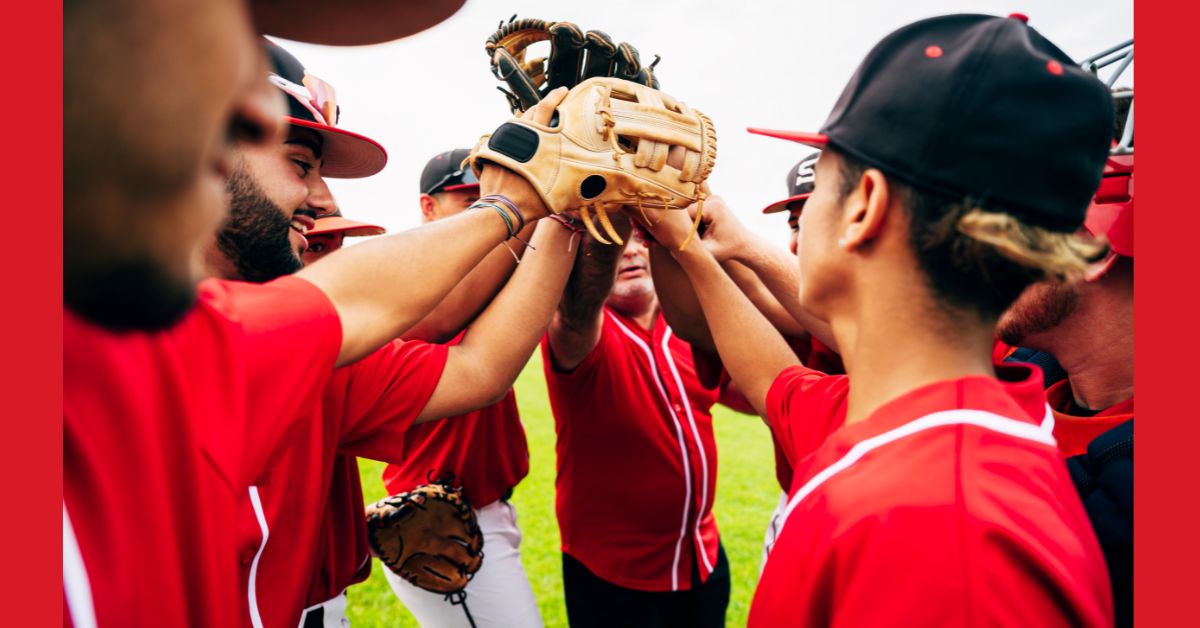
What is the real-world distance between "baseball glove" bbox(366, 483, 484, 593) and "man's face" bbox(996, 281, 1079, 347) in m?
2.36

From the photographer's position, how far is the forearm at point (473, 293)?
263cm

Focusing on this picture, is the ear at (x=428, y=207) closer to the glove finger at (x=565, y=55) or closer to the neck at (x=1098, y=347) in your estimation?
the glove finger at (x=565, y=55)

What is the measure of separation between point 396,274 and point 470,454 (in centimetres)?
194

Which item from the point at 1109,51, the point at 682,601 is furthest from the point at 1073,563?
the point at 682,601

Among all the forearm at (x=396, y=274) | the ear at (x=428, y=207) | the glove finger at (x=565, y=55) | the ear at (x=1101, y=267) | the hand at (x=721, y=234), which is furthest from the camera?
the ear at (x=428, y=207)

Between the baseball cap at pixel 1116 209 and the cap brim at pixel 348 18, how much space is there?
187 centimetres

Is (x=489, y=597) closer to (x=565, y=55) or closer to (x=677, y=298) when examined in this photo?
(x=677, y=298)

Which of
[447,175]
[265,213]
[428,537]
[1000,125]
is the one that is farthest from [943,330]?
[447,175]

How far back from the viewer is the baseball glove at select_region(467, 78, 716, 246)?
6.76 ft

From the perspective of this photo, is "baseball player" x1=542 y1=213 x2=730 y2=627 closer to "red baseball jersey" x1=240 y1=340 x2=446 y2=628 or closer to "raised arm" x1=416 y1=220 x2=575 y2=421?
"raised arm" x1=416 y1=220 x2=575 y2=421

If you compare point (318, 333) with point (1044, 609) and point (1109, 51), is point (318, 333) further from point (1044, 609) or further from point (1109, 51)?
point (1109, 51)

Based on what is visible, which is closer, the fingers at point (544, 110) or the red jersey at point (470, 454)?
the fingers at point (544, 110)

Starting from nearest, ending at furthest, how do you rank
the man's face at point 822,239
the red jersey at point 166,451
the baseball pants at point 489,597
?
1. the red jersey at point 166,451
2. the man's face at point 822,239
3. the baseball pants at point 489,597

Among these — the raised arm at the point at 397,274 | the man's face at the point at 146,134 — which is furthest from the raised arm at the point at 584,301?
the man's face at the point at 146,134
